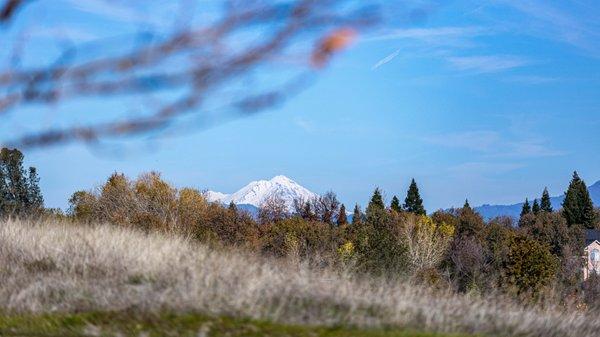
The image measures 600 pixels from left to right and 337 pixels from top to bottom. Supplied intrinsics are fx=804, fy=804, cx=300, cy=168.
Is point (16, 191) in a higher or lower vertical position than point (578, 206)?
lower

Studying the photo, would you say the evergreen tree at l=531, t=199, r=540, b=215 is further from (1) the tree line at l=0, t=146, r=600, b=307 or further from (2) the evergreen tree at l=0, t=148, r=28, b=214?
(2) the evergreen tree at l=0, t=148, r=28, b=214

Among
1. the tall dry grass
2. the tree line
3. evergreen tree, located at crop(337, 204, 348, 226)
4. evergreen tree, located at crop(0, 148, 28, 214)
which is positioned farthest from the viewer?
evergreen tree, located at crop(337, 204, 348, 226)

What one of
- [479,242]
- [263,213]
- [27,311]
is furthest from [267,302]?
[263,213]

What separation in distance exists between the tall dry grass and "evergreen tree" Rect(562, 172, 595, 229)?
444 feet

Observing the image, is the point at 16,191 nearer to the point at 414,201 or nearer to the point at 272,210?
the point at 272,210

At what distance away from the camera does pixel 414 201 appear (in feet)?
431

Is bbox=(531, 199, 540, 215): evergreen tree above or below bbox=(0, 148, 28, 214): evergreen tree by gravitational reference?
above

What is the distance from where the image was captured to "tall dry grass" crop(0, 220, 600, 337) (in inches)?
315

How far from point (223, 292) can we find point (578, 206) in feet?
458

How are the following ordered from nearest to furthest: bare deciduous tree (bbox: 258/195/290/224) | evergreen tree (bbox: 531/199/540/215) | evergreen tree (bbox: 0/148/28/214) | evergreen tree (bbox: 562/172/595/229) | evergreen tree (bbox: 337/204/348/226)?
1. evergreen tree (bbox: 0/148/28/214)
2. bare deciduous tree (bbox: 258/195/290/224)
3. evergreen tree (bbox: 337/204/348/226)
4. evergreen tree (bbox: 562/172/595/229)
5. evergreen tree (bbox: 531/199/540/215)

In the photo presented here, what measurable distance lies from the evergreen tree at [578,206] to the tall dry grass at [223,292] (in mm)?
135212

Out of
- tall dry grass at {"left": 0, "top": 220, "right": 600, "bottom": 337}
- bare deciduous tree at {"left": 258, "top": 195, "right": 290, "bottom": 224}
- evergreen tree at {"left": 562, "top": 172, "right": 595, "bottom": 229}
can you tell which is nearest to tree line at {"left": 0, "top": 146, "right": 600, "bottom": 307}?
bare deciduous tree at {"left": 258, "top": 195, "right": 290, "bottom": 224}

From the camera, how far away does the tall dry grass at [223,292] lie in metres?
8.00

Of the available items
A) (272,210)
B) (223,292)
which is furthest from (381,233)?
(223,292)
